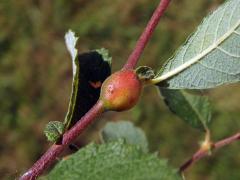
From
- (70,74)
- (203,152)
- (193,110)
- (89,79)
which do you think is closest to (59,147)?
(89,79)

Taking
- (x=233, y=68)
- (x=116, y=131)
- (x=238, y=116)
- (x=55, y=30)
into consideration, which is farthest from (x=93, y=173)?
(x=55, y=30)

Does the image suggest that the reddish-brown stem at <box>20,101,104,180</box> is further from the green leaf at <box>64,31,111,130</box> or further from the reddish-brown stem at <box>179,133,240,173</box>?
the reddish-brown stem at <box>179,133,240,173</box>

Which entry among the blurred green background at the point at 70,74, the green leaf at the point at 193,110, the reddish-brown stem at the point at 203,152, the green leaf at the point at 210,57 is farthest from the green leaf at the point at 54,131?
the blurred green background at the point at 70,74

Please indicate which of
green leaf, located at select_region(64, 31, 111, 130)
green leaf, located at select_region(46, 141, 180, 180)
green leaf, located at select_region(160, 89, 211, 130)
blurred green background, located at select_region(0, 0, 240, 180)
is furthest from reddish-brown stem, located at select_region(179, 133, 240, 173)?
blurred green background, located at select_region(0, 0, 240, 180)

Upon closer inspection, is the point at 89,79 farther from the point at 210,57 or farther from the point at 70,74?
the point at 70,74

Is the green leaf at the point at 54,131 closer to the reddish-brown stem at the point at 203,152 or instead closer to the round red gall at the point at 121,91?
the round red gall at the point at 121,91
